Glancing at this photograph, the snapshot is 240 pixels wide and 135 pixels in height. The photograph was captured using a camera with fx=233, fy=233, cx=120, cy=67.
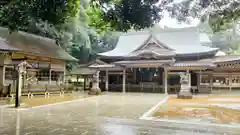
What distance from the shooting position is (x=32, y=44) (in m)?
20.5

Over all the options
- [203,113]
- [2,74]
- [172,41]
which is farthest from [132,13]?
[172,41]

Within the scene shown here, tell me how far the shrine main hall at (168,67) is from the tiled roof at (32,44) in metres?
4.36

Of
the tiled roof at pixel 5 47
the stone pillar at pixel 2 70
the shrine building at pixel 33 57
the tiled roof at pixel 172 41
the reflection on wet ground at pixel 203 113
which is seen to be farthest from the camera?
the tiled roof at pixel 172 41

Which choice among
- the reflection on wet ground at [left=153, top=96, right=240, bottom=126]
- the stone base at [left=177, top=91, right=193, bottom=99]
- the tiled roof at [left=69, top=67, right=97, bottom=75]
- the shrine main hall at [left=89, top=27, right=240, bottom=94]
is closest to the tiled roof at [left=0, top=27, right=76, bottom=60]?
the tiled roof at [left=69, top=67, right=97, bottom=75]

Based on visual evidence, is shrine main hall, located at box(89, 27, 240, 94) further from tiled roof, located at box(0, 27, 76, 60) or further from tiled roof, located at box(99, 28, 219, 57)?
tiled roof, located at box(0, 27, 76, 60)

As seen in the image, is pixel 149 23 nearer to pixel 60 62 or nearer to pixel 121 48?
pixel 60 62

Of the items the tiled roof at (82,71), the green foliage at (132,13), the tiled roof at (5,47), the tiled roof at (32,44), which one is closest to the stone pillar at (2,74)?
the tiled roof at (5,47)

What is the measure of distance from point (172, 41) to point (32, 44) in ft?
53.0

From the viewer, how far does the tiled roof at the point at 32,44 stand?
18250mm

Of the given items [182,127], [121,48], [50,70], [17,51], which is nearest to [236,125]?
[182,127]

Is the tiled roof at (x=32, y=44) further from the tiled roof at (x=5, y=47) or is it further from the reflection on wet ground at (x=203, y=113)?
the reflection on wet ground at (x=203, y=113)

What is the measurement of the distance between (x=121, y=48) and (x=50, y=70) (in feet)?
34.5

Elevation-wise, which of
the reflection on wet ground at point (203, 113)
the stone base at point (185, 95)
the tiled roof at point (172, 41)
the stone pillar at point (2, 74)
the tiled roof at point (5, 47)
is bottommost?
the reflection on wet ground at point (203, 113)

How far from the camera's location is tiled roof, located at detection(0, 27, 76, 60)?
18.2 metres
